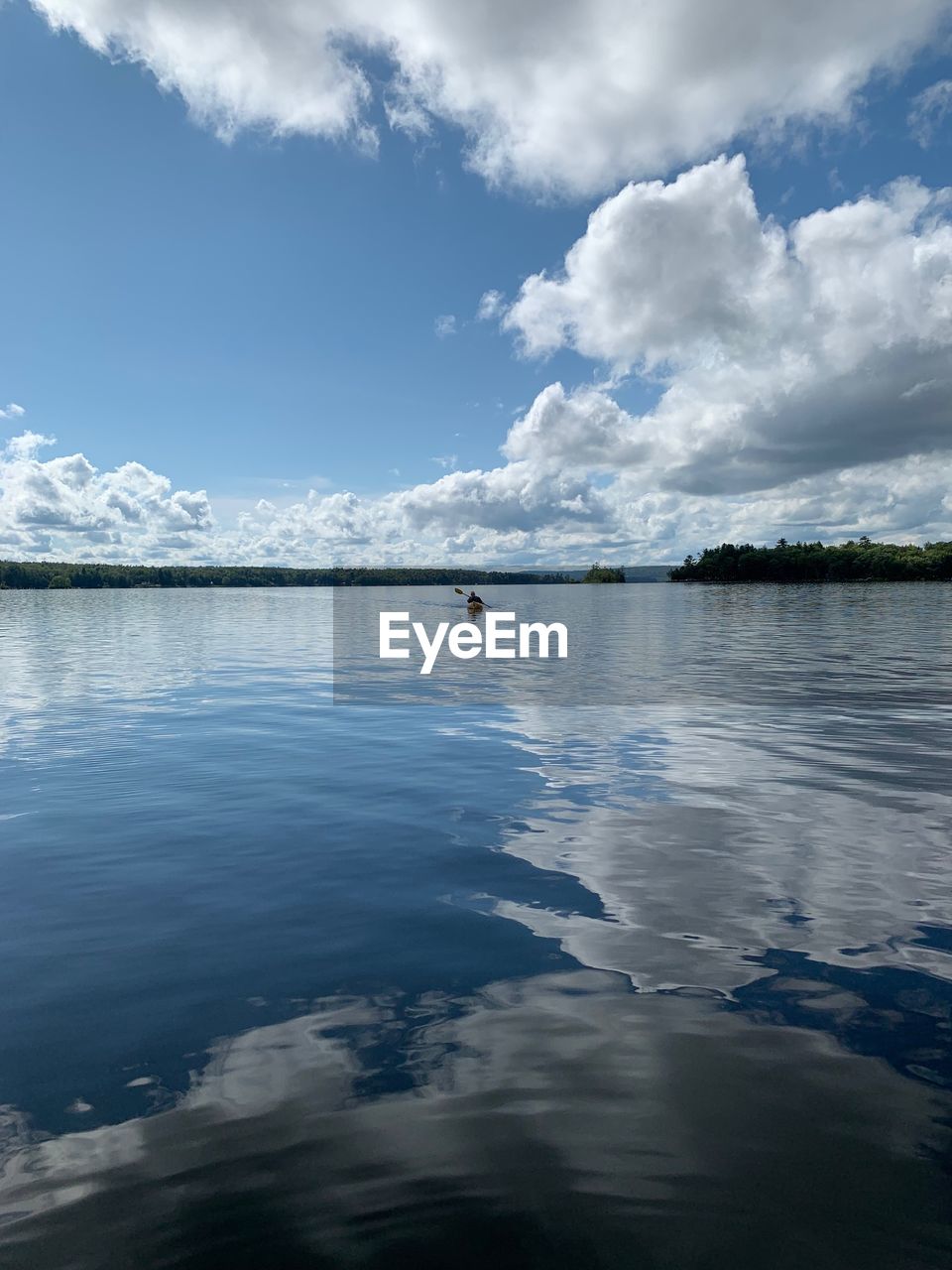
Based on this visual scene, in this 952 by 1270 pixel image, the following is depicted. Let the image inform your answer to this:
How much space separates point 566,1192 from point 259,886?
7250mm

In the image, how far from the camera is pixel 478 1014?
773cm

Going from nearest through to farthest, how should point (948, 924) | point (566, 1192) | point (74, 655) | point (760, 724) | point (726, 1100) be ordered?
point (566, 1192), point (726, 1100), point (948, 924), point (760, 724), point (74, 655)

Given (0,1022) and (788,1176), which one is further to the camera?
(0,1022)

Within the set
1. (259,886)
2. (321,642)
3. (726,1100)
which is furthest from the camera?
(321,642)

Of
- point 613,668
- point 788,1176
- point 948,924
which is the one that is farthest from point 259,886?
point 613,668

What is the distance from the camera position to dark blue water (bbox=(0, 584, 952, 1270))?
5.11 m

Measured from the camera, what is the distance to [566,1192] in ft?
17.4

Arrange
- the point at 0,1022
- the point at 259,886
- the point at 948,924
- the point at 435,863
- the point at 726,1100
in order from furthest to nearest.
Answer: the point at 435,863 → the point at 259,886 → the point at 948,924 → the point at 0,1022 → the point at 726,1100

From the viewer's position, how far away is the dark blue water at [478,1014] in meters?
5.11

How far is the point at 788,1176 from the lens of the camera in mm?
5379

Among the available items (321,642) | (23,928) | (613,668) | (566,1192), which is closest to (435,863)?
(23,928)

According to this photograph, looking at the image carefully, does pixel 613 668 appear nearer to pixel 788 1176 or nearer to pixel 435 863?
pixel 435 863

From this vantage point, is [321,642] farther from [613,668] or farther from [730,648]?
[730,648]

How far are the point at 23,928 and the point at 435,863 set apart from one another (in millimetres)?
6039
